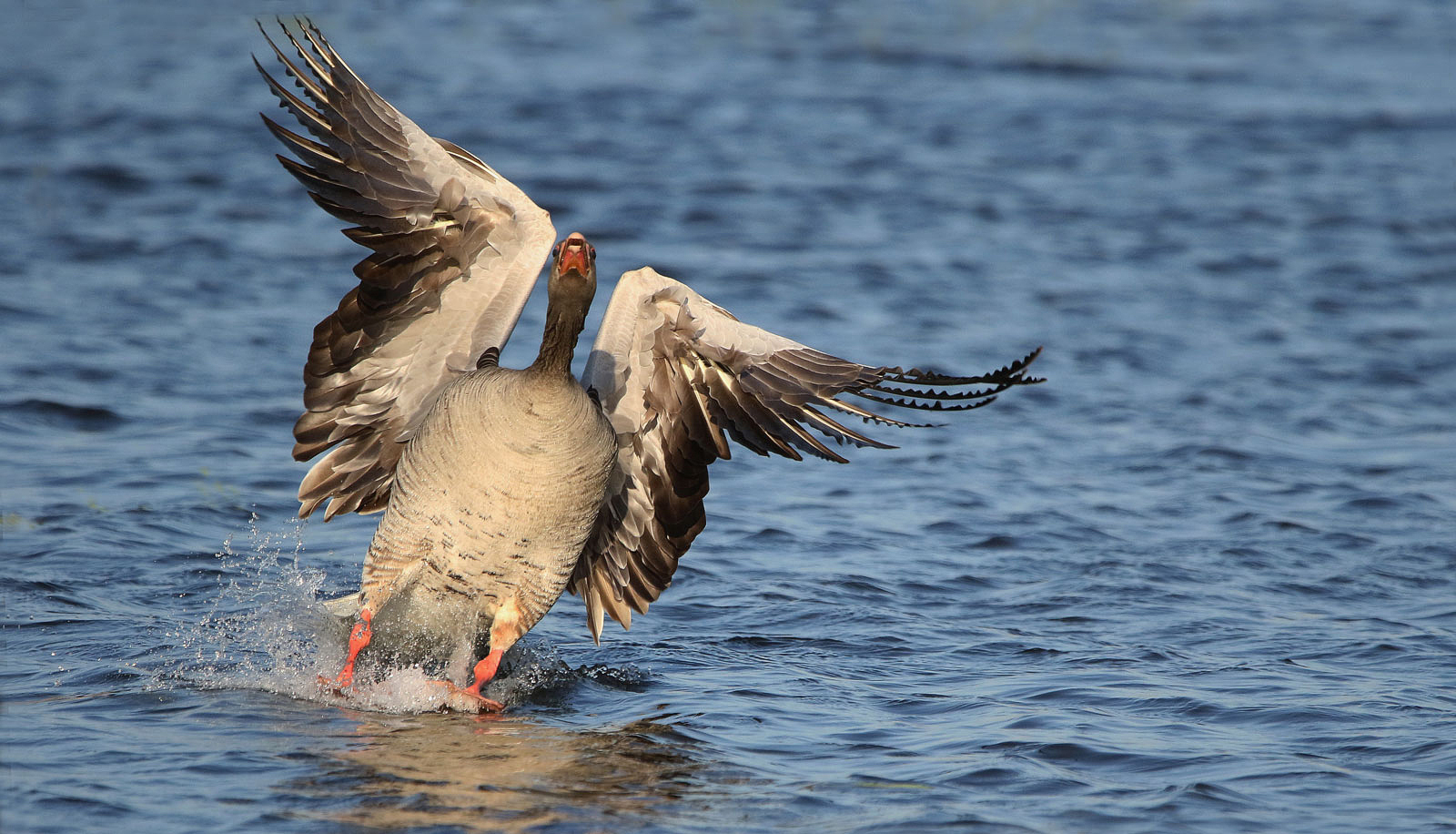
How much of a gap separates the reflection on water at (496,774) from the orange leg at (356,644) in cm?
25

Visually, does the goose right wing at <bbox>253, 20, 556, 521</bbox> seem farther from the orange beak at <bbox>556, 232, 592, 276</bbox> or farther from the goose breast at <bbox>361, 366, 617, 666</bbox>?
the goose breast at <bbox>361, 366, 617, 666</bbox>

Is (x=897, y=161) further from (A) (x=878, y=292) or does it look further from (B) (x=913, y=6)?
(B) (x=913, y=6)

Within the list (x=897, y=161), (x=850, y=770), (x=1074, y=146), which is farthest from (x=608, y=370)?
(x=1074, y=146)

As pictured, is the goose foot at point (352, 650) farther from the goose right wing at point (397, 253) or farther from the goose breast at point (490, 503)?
the goose right wing at point (397, 253)

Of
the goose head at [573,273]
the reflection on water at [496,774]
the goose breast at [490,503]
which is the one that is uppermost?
the goose head at [573,273]

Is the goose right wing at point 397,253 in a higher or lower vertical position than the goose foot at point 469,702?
higher

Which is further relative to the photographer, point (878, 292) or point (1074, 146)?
point (1074, 146)

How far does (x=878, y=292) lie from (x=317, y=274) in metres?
4.48

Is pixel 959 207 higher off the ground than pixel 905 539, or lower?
higher

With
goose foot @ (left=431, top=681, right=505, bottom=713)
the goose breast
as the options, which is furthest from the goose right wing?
goose foot @ (left=431, top=681, right=505, bottom=713)

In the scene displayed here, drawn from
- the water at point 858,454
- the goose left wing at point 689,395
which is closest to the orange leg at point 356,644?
the water at point 858,454

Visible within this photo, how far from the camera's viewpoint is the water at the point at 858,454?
18.5ft

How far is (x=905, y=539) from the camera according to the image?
343 inches

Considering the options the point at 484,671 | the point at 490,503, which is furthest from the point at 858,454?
the point at 490,503
